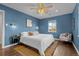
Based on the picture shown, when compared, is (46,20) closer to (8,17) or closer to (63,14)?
(63,14)

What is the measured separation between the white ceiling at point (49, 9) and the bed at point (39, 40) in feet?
1.87

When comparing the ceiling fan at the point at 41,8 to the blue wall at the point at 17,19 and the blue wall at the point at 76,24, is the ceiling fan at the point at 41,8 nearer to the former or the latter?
the blue wall at the point at 17,19

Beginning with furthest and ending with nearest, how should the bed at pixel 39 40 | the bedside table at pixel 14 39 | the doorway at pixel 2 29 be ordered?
the doorway at pixel 2 29 < the bedside table at pixel 14 39 < the bed at pixel 39 40

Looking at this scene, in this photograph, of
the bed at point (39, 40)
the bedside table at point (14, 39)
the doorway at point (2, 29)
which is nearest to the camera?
the bed at point (39, 40)

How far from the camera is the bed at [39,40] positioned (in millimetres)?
2334

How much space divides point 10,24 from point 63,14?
Answer: 1.63 meters

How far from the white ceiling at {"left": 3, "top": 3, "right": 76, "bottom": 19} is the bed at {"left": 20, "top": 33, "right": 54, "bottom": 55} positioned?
568 millimetres

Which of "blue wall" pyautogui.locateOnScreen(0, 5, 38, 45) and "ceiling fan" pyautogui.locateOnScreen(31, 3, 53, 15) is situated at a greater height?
"ceiling fan" pyautogui.locateOnScreen(31, 3, 53, 15)

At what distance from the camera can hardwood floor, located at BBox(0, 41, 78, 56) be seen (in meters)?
2.34

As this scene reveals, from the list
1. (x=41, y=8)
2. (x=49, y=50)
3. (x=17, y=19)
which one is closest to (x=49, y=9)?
(x=41, y=8)

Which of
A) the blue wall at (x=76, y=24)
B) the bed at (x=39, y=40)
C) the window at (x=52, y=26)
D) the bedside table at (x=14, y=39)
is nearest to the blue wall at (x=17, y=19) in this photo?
the bedside table at (x=14, y=39)

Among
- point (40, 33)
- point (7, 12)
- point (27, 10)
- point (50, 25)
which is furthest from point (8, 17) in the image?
point (50, 25)

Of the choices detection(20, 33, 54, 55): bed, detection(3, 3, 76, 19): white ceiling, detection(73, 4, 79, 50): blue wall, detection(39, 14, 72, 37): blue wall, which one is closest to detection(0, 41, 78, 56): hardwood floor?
detection(20, 33, 54, 55): bed

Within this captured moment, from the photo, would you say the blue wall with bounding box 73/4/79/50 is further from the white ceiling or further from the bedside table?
the bedside table
